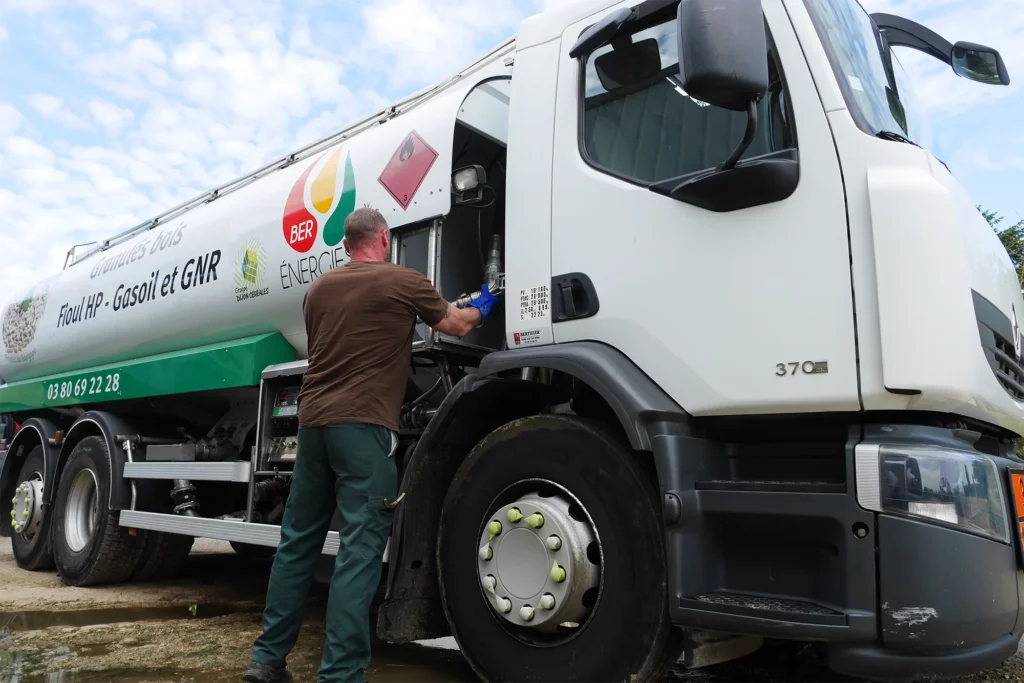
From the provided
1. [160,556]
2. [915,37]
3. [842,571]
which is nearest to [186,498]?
[160,556]

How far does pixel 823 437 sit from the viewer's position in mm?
2402

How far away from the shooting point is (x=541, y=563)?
2680 millimetres

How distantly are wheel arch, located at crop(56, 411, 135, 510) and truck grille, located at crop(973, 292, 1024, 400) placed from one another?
5.27 m

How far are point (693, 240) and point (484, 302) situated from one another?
105cm

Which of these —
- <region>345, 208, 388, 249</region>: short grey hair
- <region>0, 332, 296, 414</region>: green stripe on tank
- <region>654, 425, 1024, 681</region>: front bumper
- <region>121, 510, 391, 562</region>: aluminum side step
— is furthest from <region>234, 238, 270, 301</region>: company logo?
<region>654, 425, 1024, 681</region>: front bumper

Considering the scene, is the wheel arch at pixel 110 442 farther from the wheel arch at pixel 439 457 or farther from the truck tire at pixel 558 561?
the truck tire at pixel 558 561

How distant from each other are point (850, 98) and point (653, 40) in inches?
29.5

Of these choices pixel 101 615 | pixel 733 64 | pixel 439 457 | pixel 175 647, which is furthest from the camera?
pixel 101 615

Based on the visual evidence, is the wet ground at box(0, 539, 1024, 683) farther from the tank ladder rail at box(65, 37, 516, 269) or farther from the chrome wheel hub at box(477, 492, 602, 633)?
the tank ladder rail at box(65, 37, 516, 269)

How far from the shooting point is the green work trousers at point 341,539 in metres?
2.85

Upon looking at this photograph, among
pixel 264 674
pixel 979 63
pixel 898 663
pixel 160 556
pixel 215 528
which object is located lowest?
pixel 264 674

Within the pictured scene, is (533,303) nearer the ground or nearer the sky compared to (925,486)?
nearer the sky

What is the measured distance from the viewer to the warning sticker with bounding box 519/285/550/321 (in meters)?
3.00

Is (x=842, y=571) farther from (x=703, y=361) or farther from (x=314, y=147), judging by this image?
(x=314, y=147)
